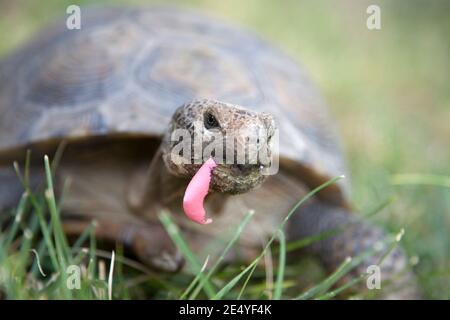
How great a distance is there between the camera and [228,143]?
1.55 m

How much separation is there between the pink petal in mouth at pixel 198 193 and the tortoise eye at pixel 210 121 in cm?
9

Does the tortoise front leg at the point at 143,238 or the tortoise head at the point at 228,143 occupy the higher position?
the tortoise head at the point at 228,143

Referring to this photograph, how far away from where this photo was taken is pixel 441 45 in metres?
6.68

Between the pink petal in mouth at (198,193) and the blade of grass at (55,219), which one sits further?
the blade of grass at (55,219)

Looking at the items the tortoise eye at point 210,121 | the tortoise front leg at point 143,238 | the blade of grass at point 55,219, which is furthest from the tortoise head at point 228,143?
the tortoise front leg at point 143,238

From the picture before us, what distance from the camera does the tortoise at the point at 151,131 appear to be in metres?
2.44

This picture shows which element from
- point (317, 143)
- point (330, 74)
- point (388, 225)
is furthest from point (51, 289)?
point (330, 74)

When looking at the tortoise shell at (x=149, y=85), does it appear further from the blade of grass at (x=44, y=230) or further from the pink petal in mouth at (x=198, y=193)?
the pink petal in mouth at (x=198, y=193)

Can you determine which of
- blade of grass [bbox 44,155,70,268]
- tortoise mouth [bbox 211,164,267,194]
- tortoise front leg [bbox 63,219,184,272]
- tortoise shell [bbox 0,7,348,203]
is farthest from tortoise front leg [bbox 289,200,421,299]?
blade of grass [bbox 44,155,70,268]

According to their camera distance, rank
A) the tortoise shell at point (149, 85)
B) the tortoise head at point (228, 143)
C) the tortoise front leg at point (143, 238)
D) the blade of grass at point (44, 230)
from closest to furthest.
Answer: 1. the tortoise head at point (228, 143)
2. the blade of grass at point (44, 230)
3. the tortoise front leg at point (143, 238)
4. the tortoise shell at point (149, 85)

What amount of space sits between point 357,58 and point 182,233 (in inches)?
174

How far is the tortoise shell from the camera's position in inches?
99.1

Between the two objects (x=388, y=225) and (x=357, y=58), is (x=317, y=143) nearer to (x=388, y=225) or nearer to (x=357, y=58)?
(x=388, y=225)

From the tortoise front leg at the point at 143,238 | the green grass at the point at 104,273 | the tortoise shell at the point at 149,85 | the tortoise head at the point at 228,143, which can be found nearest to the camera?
the tortoise head at the point at 228,143
